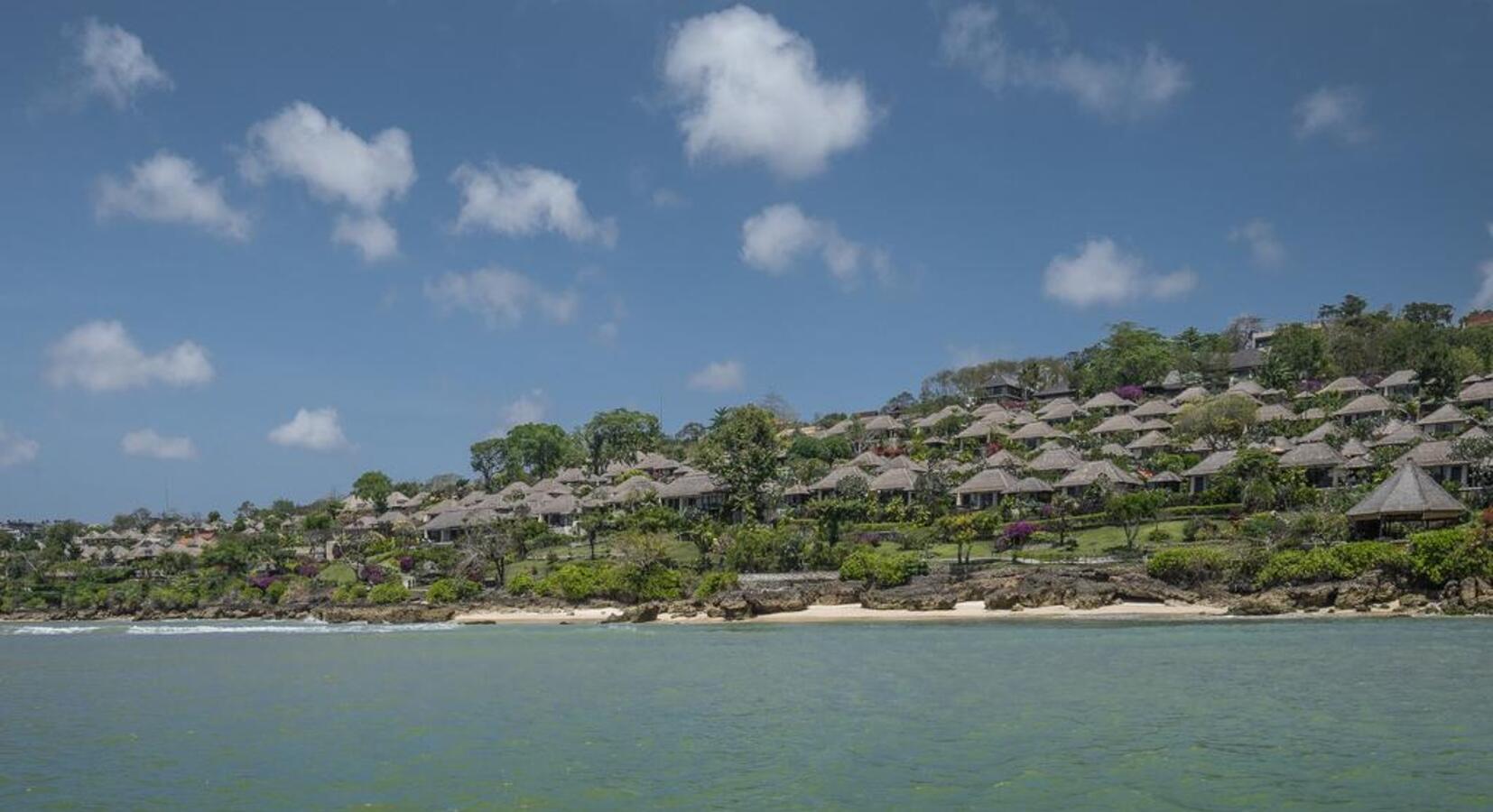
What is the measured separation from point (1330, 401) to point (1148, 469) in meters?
20.9

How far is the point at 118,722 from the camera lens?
1053 inches

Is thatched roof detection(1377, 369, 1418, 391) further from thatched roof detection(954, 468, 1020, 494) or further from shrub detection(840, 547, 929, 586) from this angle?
shrub detection(840, 547, 929, 586)

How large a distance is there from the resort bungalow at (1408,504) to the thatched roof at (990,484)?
24.1 metres

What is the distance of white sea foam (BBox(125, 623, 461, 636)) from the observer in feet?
182

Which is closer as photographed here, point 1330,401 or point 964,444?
point 1330,401

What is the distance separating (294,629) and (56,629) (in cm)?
1796

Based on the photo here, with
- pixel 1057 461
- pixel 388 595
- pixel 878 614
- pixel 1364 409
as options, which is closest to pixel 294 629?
pixel 388 595

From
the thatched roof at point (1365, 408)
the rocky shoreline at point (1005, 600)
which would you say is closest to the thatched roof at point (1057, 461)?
the thatched roof at point (1365, 408)

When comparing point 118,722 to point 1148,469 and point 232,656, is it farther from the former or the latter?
point 1148,469

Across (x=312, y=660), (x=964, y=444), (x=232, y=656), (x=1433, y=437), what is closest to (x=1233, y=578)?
(x=1433, y=437)

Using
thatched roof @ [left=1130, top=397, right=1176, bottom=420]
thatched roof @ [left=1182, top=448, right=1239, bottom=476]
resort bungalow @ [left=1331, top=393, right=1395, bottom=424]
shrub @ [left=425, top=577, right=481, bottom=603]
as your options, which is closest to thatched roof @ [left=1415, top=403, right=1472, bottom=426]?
resort bungalow @ [left=1331, top=393, right=1395, bottom=424]

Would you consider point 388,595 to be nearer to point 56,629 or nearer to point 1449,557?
point 56,629

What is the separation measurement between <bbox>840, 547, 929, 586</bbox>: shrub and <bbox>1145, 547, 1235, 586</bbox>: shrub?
413 inches

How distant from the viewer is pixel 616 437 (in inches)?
4609
